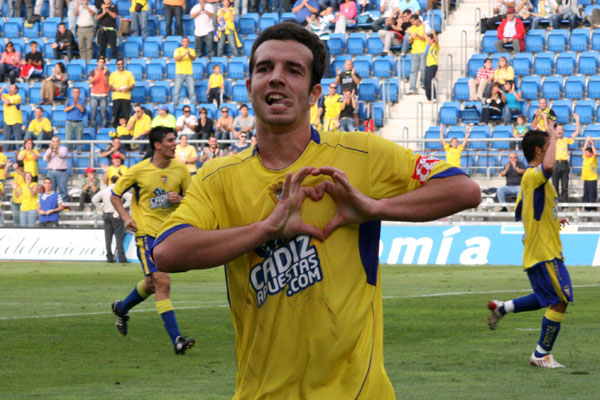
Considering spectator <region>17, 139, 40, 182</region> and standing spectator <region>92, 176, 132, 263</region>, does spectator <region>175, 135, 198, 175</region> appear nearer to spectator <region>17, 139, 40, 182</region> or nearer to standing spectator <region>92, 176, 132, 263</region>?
standing spectator <region>92, 176, 132, 263</region>

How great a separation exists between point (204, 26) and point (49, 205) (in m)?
7.95

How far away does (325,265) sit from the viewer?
362 cm

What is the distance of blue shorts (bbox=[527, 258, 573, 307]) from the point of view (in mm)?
10312

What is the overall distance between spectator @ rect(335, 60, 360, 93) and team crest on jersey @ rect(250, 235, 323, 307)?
23846 millimetres

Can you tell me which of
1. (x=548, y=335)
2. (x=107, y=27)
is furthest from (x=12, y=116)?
(x=548, y=335)

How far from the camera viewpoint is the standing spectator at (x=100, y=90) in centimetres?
3042

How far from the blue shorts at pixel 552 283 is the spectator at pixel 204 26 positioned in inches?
888

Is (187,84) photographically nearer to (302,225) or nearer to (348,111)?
(348,111)

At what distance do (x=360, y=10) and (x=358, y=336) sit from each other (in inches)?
1166

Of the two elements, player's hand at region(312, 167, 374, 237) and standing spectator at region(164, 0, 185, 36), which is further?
standing spectator at region(164, 0, 185, 36)

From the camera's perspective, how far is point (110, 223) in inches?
1003

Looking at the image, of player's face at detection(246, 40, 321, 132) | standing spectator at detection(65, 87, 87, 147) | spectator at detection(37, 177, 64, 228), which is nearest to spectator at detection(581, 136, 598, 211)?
spectator at detection(37, 177, 64, 228)

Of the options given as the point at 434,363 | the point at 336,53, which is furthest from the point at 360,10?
the point at 434,363

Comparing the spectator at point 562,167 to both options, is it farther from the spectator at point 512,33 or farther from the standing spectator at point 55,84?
the standing spectator at point 55,84
